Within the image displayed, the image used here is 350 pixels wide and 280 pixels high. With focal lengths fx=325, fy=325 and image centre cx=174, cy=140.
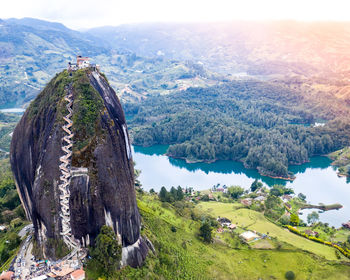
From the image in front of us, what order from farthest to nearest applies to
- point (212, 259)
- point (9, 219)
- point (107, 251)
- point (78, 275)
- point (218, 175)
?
point (218, 175) → point (9, 219) → point (212, 259) → point (107, 251) → point (78, 275)

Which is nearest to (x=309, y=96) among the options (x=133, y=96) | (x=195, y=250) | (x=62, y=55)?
(x=133, y=96)

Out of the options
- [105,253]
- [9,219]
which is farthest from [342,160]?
[9,219]

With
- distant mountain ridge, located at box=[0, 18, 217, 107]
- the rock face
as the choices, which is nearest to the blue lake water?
the rock face

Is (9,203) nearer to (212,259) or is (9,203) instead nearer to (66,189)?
(66,189)

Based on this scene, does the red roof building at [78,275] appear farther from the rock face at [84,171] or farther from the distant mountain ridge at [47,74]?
the distant mountain ridge at [47,74]

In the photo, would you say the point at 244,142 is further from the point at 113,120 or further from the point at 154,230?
the point at 113,120

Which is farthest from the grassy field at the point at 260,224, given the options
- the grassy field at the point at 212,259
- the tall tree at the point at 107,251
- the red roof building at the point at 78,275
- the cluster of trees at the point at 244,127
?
the cluster of trees at the point at 244,127

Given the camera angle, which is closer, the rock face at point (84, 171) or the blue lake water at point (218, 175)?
the rock face at point (84, 171)
